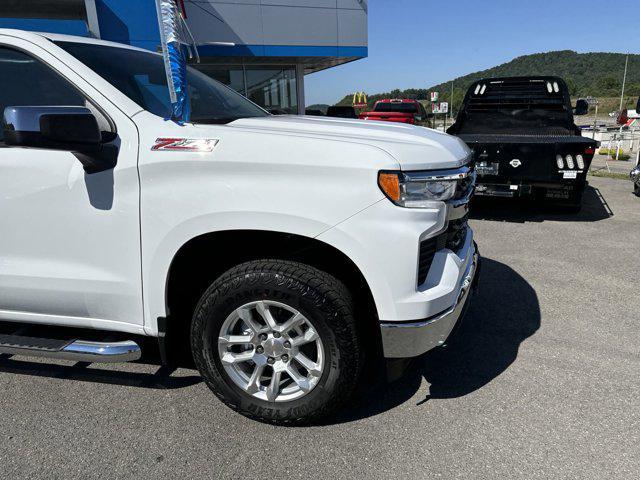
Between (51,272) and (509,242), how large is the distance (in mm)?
4886

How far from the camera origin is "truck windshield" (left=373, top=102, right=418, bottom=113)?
20.0m

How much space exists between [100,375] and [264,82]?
1695 cm

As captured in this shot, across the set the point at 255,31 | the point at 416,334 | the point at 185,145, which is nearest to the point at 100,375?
the point at 185,145

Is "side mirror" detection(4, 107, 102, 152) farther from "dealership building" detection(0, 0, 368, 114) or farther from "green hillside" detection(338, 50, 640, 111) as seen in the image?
"green hillside" detection(338, 50, 640, 111)

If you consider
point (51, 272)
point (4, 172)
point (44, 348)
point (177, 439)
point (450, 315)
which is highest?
point (4, 172)

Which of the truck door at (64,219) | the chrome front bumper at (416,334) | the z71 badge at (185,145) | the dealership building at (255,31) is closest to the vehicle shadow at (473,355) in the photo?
the chrome front bumper at (416,334)

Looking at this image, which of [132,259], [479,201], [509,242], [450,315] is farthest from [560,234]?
[132,259]

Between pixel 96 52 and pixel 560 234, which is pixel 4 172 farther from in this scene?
pixel 560 234

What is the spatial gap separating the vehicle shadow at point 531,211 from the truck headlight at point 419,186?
4.96 m

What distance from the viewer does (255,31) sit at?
15.8 m

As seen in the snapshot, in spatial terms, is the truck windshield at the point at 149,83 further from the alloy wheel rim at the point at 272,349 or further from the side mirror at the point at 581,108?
the side mirror at the point at 581,108

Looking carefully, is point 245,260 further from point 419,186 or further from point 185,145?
point 419,186

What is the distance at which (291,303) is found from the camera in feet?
7.19

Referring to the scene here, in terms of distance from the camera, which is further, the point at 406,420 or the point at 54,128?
the point at 406,420
